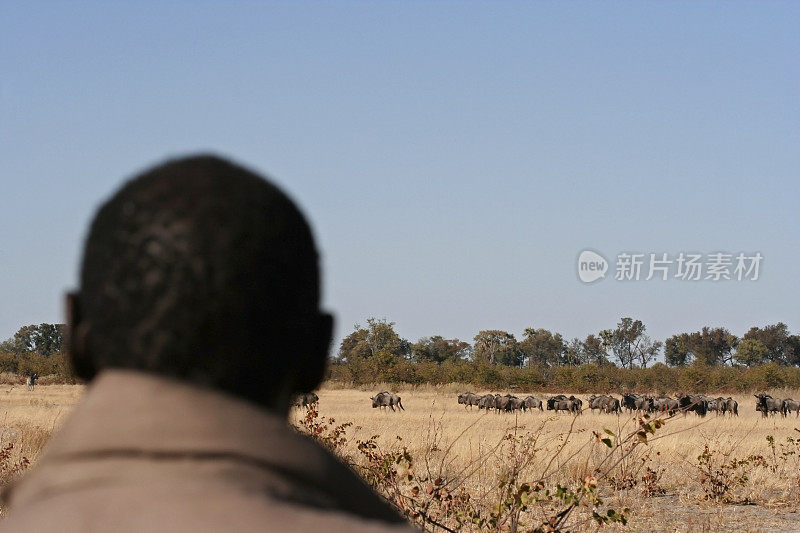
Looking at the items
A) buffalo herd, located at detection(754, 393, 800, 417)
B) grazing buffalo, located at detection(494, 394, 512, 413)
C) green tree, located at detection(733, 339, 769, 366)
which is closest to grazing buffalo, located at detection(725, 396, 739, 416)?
buffalo herd, located at detection(754, 393, 800, 417)

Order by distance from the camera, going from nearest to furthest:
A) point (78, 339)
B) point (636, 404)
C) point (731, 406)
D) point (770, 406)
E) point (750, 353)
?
point (78, 339) < point (770, 406) < point (731, 406) < point (636, 404) < point (750, 353)

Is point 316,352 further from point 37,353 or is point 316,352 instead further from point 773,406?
point 37,353

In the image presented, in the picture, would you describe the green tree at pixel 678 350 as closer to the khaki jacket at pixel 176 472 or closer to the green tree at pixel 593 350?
the green tree at pixel 593 350

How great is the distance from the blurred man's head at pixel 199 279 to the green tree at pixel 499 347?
12764 cm

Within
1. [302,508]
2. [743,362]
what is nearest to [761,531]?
[302,508]

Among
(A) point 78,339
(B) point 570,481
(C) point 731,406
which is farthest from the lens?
(C) point 731,406

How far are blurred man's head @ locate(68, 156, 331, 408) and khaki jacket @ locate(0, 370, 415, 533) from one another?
0.04 m

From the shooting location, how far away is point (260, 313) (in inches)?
40.6

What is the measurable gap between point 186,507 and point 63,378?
70.0 metres

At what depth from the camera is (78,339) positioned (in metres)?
1.10

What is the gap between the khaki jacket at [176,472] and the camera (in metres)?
0.92

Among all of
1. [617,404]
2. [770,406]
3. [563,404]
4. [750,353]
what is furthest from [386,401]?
[750,353]

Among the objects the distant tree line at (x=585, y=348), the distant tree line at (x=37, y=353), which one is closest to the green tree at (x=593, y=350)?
the distant tree line at (x=585, y=348)

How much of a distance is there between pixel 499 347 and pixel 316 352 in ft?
427
